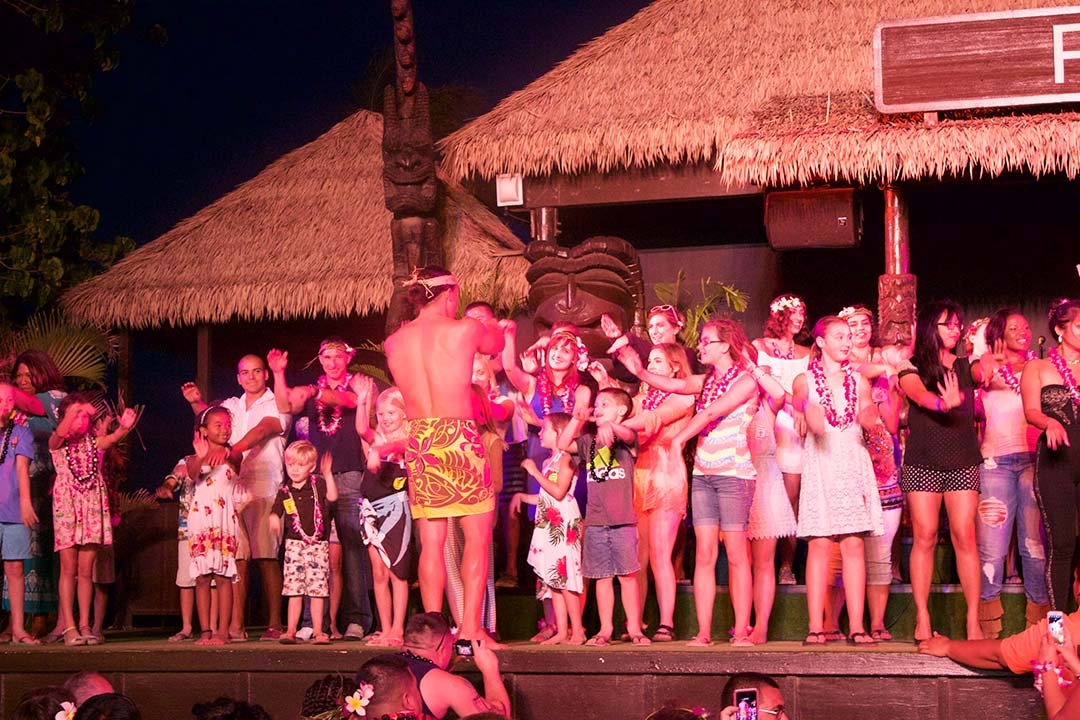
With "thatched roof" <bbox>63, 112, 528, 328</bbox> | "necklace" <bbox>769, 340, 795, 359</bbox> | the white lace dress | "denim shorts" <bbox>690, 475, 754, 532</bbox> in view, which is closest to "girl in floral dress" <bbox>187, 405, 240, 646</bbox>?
"denim shorts" <bbox>690, 475, 754, 532</bbox>

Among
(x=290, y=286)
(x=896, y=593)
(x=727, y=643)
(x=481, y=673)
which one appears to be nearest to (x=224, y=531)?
(x=481, y=673)

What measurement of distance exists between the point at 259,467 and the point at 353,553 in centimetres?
96

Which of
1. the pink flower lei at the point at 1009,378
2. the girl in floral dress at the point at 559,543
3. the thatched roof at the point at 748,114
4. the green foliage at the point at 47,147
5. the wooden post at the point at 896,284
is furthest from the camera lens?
the green foliage at the point at 47,147

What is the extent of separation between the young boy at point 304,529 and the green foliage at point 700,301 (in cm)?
309

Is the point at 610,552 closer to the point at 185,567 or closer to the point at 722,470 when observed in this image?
the point at 722,470

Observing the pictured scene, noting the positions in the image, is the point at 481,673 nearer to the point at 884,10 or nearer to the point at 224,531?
the point at 224,531

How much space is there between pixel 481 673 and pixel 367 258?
644 centimetres

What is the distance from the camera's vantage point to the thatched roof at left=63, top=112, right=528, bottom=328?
13297 mm

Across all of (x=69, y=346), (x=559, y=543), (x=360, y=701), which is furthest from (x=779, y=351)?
(x=69, y=346)

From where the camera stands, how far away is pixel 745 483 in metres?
7.92

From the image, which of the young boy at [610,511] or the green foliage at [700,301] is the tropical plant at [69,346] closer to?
the green foliage at [700,301]

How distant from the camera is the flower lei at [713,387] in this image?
7986 mm

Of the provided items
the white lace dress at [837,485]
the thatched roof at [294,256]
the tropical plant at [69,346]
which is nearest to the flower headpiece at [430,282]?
the white lace dress at [837,485]

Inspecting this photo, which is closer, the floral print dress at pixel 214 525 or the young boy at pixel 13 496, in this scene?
the floral print dress at pixel 214 525
